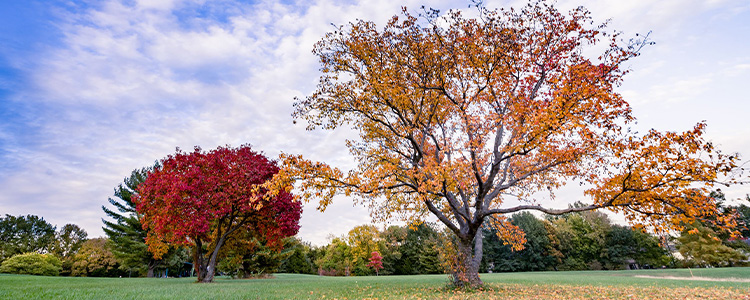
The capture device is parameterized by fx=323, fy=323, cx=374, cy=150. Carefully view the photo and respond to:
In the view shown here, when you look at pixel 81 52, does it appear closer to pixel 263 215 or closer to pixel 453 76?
pixel 263 215

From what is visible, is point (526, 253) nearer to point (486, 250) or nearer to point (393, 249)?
point (486, 250)

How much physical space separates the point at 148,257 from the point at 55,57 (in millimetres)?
24034

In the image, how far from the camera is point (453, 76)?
36.9 feet

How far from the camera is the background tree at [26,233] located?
45.4 m

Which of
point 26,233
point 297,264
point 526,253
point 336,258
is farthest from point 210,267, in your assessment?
point 26,233

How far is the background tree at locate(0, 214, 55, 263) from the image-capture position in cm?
4544

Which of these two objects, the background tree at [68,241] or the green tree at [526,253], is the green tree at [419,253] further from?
the background tree at [68,241]

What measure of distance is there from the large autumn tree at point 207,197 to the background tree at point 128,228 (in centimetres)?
1539

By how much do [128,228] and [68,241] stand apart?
35.2m

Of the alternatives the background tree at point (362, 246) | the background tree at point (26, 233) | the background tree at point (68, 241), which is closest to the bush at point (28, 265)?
the background tree at point (68, 241)

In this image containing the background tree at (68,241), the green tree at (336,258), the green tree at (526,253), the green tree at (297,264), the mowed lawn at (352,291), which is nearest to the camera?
the mowed lawn at (352,291)

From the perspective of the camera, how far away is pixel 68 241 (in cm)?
5003

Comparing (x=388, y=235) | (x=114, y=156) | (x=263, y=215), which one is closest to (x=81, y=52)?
(x=114, y=156)

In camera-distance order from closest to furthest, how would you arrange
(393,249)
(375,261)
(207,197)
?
1. (207,197)
2. (375,261)
3. (393,249)
